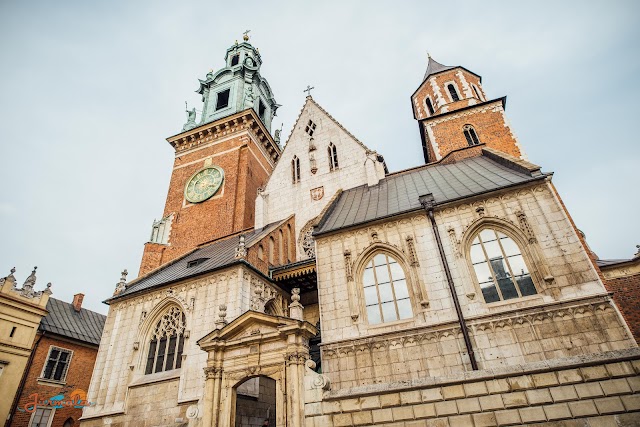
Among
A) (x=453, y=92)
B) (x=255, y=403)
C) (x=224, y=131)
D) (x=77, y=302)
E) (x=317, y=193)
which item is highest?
(x=224, y=131)

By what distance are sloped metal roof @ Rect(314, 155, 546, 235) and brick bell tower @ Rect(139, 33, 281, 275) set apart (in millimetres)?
9685

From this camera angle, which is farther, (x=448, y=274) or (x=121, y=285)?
(x=121, y=285)

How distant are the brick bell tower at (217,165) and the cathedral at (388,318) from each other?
4041 mm

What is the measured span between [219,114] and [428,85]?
18.0 meters

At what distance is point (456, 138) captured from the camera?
22.8 meters

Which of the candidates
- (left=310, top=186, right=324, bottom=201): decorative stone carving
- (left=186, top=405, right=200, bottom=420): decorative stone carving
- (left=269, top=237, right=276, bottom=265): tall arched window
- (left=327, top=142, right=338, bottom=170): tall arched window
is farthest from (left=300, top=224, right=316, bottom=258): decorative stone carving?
(left=186, top=405, right=200, bottom=420): decorative stone carving

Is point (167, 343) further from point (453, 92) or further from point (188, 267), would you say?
point (453, 92)

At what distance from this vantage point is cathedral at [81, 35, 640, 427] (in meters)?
7.17

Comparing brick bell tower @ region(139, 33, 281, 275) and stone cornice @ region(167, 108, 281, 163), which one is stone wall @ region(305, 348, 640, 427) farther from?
stone cornice @ region(167, 108, 281, 163)

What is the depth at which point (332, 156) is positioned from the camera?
22.2 meters

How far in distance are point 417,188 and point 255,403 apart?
11.2 m

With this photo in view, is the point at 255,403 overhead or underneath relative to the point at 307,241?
underneath

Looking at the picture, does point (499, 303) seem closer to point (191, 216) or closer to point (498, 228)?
point (498, 228)

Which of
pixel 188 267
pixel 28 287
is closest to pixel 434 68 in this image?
pixel 188 267
